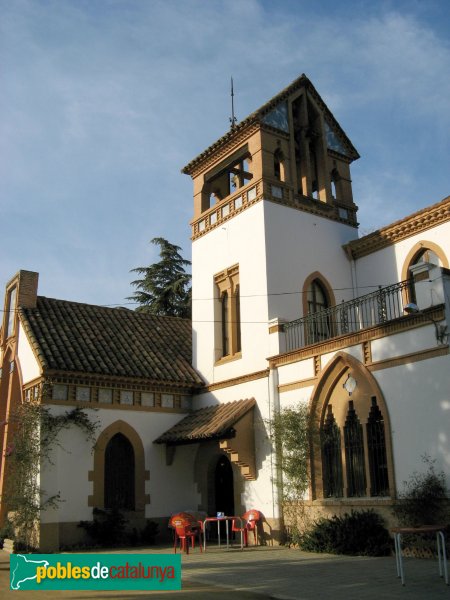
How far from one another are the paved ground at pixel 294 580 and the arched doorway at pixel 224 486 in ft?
14.8

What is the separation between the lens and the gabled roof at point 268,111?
2009 cm

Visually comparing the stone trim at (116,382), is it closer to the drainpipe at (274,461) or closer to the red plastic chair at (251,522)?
the drainpipe at (274,461)

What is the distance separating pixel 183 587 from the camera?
33.5ft

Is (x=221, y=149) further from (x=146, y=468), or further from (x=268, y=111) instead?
(x=146, y=468)

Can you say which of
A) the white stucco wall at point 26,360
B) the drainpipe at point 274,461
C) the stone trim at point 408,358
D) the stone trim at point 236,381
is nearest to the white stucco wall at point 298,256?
the stone trim at point 236,381

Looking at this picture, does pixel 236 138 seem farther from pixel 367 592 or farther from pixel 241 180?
pixel 367 592

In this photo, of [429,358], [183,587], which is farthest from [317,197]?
[183,587]

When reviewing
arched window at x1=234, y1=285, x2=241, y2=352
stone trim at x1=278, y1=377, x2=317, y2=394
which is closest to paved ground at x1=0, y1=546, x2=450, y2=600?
stone trim at x1=278, y1=377, x2=317, y2=394

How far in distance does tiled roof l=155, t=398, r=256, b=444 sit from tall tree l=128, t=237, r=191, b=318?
639 inches

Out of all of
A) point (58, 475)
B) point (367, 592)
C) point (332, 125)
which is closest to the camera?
point (367, 592)

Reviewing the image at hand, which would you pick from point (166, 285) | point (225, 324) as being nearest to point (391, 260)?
point (225, 324)

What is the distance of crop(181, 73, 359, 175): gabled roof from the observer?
20.1 m

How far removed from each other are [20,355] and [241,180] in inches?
366

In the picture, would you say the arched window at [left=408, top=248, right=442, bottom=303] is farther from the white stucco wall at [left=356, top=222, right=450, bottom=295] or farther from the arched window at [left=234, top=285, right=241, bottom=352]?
the arched window at [left=234, top=285, right=241, bottom=352]
